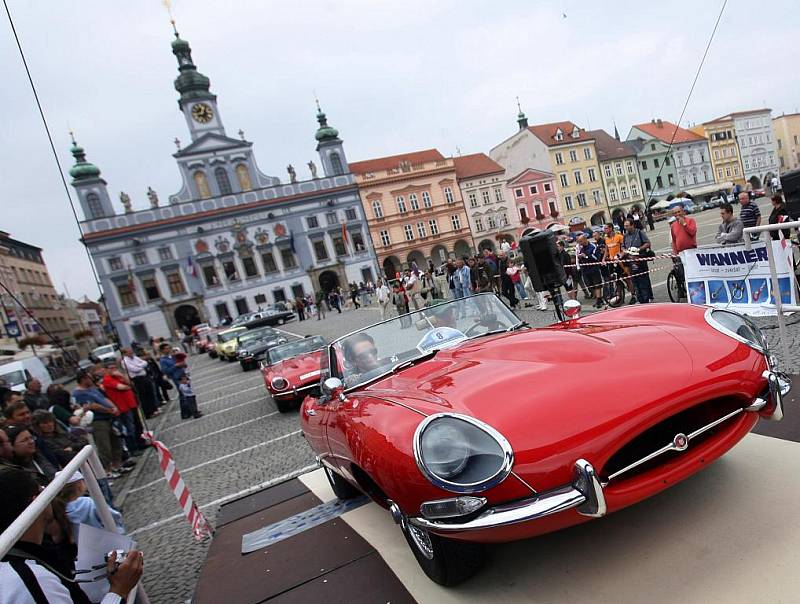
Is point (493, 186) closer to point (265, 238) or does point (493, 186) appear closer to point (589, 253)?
point (265, 238)

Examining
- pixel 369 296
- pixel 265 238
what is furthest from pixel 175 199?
pixel 369 296

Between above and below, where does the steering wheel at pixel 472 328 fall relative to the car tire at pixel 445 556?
above

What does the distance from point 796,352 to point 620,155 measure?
6056cm

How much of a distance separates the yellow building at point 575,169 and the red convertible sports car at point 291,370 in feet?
166

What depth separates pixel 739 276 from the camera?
6.36 metres

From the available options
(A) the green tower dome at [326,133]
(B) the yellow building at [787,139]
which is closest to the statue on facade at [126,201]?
(A) the green tower dome at [326,133]

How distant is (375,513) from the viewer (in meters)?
3.35

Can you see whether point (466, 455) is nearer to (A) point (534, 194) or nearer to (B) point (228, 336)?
(B) point (228, 336)

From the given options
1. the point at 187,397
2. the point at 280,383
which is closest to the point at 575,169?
the point at 187,397

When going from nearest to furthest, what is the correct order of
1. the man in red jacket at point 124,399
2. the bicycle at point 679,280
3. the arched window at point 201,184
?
the man in red jacket at point 124,399, the bicycle at point 679,280, the arched window at point 201,184

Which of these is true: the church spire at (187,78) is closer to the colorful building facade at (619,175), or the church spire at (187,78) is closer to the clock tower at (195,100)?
the clock tower at (195,100)

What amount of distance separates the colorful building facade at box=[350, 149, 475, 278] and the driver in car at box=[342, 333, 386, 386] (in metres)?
48.2

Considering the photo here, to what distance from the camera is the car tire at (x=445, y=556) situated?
2.12m

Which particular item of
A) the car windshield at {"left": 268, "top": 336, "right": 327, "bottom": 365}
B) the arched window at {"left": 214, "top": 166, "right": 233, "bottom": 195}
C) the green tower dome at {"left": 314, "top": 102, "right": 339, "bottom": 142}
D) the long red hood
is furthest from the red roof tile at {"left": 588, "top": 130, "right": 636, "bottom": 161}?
the long red hood
